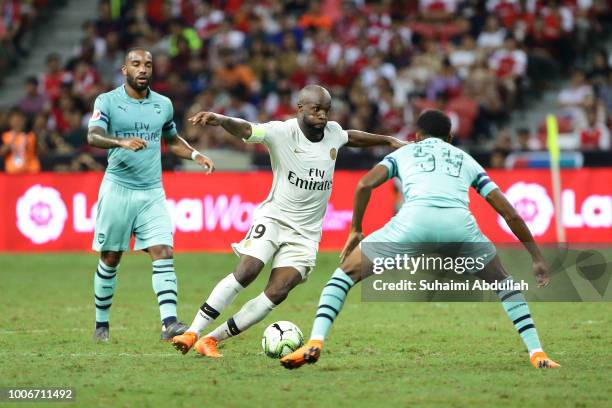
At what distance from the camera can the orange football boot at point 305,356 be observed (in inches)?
340

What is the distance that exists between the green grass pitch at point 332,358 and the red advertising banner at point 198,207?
14.9 feet

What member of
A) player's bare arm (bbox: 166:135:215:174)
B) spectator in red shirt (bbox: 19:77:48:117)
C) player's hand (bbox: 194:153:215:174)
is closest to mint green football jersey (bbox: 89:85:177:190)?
player's bare arm (bbox: 166:135:215:174)

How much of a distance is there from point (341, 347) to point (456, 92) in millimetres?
14035

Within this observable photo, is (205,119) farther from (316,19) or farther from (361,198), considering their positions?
(316,19)

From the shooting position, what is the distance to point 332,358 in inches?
391

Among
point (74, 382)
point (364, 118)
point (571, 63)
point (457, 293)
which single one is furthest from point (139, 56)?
point (571, 63)

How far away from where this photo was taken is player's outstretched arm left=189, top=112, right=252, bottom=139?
31.4ft

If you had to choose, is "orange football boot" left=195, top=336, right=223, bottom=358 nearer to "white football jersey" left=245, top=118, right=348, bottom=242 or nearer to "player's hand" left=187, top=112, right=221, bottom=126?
"white football jersey" left=245, top=118, right=348, bottom=242

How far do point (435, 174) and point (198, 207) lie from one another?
1170 cm

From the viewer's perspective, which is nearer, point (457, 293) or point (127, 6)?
point (457, 293)

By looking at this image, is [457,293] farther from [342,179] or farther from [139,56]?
[139,56]

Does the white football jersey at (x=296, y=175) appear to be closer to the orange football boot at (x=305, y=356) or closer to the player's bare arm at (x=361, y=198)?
the player's bare arm at (x=361, y=198)

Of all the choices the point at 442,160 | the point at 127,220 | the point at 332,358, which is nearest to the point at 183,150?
the point at 127,220

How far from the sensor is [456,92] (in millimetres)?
24000
